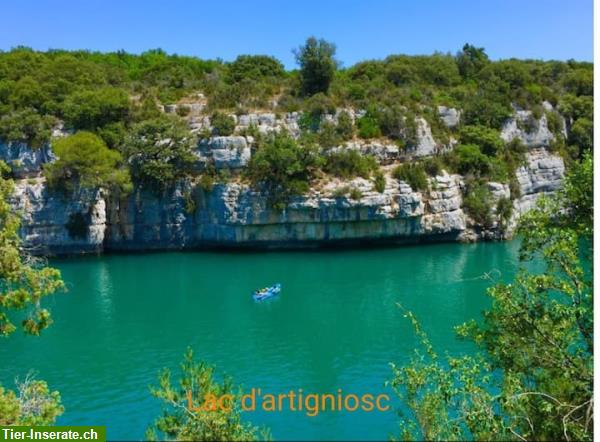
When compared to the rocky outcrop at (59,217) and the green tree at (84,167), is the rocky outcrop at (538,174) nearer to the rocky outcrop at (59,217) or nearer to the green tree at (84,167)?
the green tree at (84,167)

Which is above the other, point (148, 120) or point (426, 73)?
point (426, 73)

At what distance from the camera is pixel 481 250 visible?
121 ft

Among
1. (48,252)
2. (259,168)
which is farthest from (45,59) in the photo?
Result: (259,168)

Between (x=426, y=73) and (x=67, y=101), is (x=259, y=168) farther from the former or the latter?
(x=426, y=73)

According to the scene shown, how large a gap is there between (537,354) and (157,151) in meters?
32.6

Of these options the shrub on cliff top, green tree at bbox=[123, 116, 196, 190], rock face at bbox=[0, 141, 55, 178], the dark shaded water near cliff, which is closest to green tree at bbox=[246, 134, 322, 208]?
the shrub on cliff top

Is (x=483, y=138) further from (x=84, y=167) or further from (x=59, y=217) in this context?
(x=59, y=217)

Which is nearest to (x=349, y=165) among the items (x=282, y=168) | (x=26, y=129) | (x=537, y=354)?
(x=282, y=168)

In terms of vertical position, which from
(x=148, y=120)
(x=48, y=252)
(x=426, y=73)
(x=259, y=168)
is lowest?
(x=48, y=252)

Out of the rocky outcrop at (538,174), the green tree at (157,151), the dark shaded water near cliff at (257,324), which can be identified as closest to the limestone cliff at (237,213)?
the green tree at (157,151)

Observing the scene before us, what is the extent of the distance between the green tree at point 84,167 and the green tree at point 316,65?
636 inches

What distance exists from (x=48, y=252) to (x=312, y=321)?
2213 centimetres

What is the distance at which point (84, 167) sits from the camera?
3584 centimetres

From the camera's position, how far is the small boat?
89.1 feet
